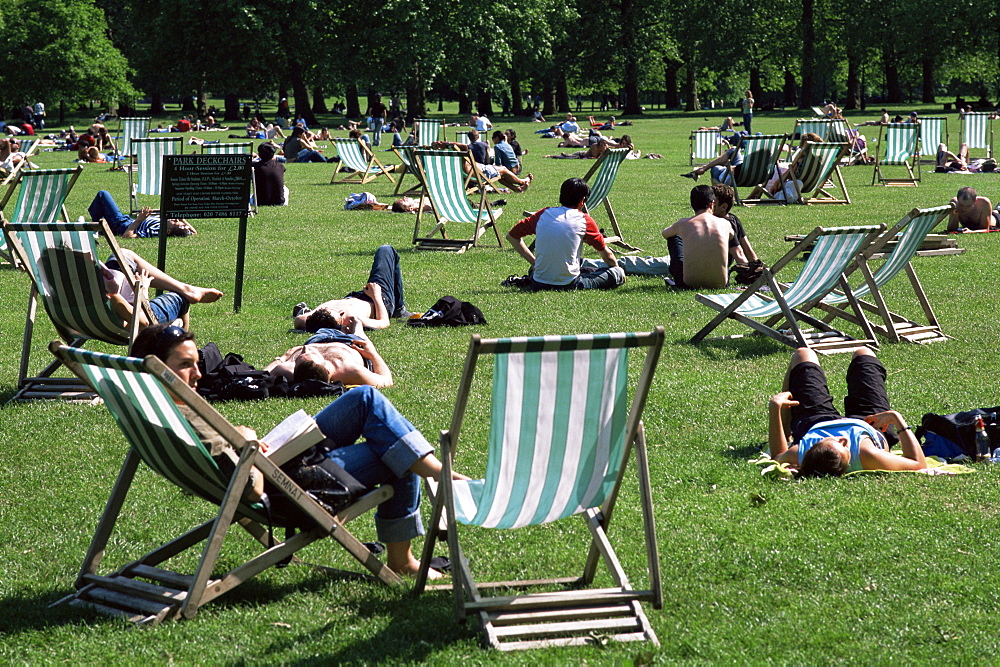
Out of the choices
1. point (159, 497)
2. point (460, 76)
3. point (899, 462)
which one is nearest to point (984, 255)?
point (899, 462)

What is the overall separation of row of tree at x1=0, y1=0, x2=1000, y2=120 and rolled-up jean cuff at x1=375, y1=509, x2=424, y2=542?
44.6 metres

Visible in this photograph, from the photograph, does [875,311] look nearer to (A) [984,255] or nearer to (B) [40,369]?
(A) [984,255]

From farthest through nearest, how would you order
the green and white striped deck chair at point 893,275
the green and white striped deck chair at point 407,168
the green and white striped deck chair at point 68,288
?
the green and white striped deck chair at point 407,168
the green and white striped deck chair at point 893,275
the green and white striped deck chair at point 68,288

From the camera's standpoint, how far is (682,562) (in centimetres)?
457

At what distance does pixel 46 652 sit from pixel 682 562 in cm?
241

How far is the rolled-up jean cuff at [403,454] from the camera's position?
424 cm

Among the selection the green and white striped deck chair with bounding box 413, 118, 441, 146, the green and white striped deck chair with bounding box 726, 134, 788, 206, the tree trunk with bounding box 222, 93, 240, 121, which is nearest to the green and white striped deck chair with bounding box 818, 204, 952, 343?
the green and white striped deck chair with bounding box 726, 134, 788, 206

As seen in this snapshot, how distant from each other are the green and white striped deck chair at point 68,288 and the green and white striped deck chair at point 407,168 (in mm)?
6484

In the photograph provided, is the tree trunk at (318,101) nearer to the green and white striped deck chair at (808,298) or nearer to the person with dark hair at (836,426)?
the green and white striped deck chair at (808,298)

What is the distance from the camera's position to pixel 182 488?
4129 millimetres

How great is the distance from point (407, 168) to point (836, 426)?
14354 millimetres

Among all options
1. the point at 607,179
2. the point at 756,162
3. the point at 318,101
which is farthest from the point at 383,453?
the point at 318,101

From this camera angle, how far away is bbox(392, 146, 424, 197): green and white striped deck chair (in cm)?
1542

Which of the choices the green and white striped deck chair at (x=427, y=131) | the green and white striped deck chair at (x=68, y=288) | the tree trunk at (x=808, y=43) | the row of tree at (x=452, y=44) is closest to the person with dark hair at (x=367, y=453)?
the green and white striped deck chair at (x=68, y=288)
